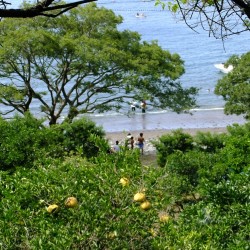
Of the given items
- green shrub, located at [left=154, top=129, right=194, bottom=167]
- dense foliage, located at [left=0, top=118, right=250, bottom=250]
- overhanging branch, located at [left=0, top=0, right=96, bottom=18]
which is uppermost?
overhanging branch, located at [left=0, top=0, right=96, bottom=18]

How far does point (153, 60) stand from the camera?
1986cm

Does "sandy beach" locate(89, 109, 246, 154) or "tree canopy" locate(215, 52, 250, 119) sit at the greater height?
"tree canopy" locate(215, 52, 250, 119)

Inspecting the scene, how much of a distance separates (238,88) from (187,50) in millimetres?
25884

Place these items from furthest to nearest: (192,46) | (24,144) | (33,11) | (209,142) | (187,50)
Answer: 1. (192,46)
2. (187,50)
3. (209,142)
4. (24,144)
5. (33,11)

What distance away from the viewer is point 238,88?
20.8m

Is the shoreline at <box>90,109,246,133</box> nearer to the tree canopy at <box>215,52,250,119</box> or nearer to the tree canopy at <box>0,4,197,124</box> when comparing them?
the tree canopy at <box>215,52,250,119</box>

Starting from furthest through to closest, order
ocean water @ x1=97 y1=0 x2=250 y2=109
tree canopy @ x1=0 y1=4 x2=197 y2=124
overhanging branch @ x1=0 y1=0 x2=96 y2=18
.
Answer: ocean water @ x1=97 y1=0 x2=250 y2=109 < tree canopy @ x1=0 y1=4 x2=197 y2=124 < overhanging branch @ x1=0 y1=0 x2=96 y2=18

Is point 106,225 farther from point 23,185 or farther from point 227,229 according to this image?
point 227,229

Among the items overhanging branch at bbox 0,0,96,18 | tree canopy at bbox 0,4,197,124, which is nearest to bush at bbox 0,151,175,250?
overhanging branch at bbox 0,0,96,18

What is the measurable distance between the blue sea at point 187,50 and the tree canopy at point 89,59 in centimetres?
789

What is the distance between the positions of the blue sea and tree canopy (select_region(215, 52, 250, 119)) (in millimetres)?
7800

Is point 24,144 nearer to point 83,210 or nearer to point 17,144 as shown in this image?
point 17,144

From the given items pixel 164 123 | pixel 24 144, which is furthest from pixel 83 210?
pixel 164 123

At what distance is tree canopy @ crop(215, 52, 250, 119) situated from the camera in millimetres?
20703
